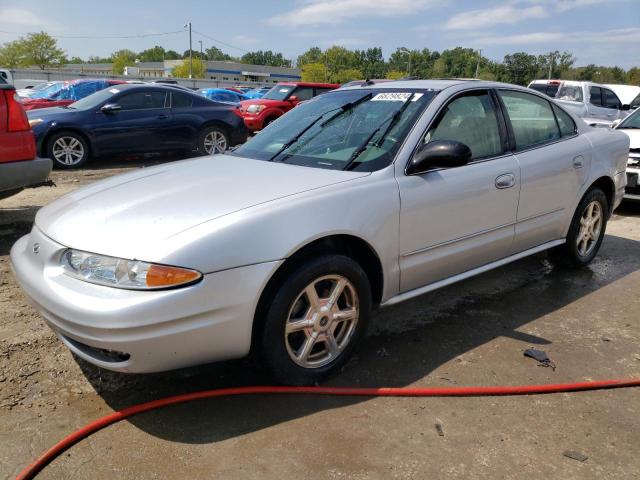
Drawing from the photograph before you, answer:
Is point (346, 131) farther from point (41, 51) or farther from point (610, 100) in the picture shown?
point (41, 51)

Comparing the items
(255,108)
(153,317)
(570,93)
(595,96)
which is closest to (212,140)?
(255,108)

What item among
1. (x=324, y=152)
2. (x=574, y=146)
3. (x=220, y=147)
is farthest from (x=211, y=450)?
(x=220, y=147)

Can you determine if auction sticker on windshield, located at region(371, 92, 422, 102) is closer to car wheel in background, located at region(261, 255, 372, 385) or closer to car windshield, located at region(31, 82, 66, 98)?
car wheel in background, located at region(261, 255, 372, 385)

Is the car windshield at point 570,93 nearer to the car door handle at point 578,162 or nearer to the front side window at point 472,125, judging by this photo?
the car door handle at point 578,162

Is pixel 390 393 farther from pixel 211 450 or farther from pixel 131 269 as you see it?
pixel 131 269

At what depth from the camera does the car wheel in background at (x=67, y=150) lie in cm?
916

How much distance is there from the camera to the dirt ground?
7.59 feet

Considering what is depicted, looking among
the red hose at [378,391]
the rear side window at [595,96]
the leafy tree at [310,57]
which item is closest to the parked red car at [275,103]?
the rear side window at [595,96]

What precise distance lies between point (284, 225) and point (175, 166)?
Answer: 132 centimetres

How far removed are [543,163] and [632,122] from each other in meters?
5.48

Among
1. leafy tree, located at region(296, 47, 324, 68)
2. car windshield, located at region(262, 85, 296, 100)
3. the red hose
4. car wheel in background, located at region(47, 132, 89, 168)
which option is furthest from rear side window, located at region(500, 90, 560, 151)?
leafy tree, located at region(296, 47, 324, 68)

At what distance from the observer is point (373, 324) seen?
3738 mm

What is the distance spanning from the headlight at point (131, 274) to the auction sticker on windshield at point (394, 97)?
1892 millimetres

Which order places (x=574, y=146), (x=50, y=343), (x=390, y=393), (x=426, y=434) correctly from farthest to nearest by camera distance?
1. (x=574, y=146)
2. (x=50, y=343)
3. (x=390, y=393)
4. (x=426, y=434)
